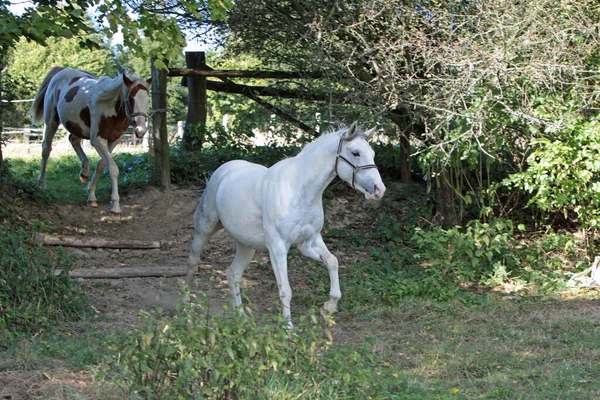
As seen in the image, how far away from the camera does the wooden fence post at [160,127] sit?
1123cm

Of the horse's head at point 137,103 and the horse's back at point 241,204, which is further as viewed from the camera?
the horse's head at point 137,103

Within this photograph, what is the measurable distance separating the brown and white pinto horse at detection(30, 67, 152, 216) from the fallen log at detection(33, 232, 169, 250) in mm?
1331

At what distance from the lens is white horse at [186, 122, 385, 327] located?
6.73m

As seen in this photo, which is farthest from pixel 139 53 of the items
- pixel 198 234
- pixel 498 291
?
pixel 498 291

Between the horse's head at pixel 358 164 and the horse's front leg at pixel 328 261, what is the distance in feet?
2.46

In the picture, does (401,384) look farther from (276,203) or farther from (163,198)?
(163,198)

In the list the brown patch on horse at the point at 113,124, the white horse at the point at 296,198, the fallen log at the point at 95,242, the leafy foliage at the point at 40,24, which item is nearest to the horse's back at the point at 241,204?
the white horse at the point at 296,198

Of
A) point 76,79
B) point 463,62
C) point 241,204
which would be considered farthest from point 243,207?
point 76,79

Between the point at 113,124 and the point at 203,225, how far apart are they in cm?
417

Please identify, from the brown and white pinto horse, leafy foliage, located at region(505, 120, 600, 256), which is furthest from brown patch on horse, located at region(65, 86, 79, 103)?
leafy foliage, located at region(505, 120, 600, 256)

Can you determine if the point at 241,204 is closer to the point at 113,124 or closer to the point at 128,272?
the point at 128,272

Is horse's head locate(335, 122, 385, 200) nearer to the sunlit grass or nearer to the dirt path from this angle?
the dirt path

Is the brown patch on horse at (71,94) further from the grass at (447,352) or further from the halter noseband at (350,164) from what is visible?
the halter noseband at (350,164)

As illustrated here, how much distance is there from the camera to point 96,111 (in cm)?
1127
